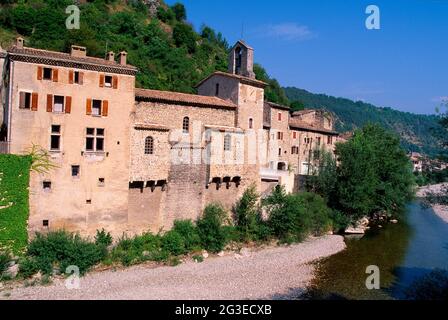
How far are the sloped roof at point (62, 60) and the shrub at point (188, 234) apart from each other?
32.5ft

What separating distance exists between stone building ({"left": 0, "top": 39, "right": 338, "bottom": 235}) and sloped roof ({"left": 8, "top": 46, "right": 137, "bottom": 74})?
0.16 feet

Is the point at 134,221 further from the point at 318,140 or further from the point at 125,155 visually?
the point at 318,140

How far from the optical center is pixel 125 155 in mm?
22609

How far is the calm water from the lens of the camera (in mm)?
20672

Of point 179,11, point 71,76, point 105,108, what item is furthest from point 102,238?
point 179,11

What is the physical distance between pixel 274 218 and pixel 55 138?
15.3m

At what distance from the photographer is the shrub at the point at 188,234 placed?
2455 cm

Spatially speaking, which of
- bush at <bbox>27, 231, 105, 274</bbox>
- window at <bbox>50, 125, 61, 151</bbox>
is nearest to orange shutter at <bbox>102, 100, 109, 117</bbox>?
window at <bbox>50, 125, 61, 151</bbox>

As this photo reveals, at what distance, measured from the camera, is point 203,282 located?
67.6 feet

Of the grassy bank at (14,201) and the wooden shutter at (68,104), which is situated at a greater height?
the wooden shutter at (68,104)

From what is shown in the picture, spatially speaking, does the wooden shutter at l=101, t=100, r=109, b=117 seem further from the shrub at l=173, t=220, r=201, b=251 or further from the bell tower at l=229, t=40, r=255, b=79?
the bell tower at l=229, t=40, r=255, b=79

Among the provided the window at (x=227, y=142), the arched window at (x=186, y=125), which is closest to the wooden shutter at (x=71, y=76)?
the arched window at (x=186, y=125)

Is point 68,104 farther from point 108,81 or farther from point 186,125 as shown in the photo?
point 186,125

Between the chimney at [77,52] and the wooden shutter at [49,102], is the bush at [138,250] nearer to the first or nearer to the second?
the wooden shutter at [49,102]
